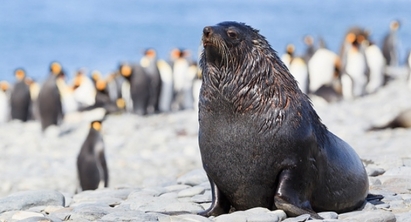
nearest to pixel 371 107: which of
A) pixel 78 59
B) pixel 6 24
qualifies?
pixel 78 59

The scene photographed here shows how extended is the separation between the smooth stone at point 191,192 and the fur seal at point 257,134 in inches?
46.2

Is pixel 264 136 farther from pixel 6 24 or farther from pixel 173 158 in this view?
pixel 6 24

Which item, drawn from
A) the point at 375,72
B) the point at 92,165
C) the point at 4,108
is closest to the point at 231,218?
the point at 92,165

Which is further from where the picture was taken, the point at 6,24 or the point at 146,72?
the point at 6,24

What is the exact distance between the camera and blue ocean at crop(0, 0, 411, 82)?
62.1m

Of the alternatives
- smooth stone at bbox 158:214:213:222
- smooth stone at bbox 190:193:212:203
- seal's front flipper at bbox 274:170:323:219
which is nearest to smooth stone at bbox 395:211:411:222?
seal's front flipper at bbox 274:170:323:219

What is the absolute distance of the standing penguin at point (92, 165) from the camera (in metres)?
11.0

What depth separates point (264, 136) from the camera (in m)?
4.75

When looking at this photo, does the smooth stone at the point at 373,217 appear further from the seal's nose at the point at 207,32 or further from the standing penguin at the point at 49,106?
the standing penguin at the point at 49,106

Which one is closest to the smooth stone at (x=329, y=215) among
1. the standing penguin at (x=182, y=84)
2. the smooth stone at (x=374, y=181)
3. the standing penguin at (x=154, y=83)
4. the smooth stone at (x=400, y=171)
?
the smooth stone at (x=374, y=181)

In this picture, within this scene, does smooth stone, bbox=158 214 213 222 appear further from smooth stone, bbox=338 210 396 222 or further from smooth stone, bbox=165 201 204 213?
smooth stone, bbox=338 210 396 222

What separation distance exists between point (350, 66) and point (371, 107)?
5.08 meters

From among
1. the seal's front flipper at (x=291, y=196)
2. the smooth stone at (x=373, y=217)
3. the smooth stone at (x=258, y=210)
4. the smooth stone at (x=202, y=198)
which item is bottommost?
the smooth stone at (x=202, y=198)

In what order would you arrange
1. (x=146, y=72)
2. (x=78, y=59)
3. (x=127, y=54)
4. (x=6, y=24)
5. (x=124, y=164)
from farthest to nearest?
(x=6, y=24)
(x=127, y=54)
(x=78, y=59)
(x=146, y=72)
(x=124, y=164)
